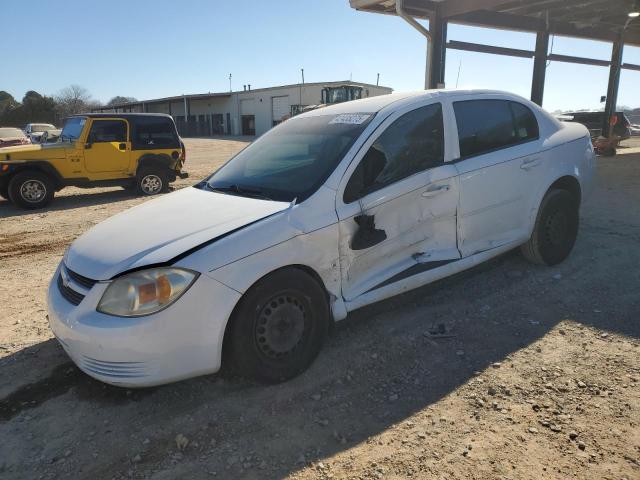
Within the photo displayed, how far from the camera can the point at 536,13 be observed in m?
12.3

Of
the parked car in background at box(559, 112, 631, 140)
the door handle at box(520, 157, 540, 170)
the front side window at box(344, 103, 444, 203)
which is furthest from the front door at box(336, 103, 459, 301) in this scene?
the parked car in background at box(559, 112, 631, 140)

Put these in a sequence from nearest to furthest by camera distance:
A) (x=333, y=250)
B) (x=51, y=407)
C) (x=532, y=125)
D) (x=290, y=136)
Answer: (x=51, y=407), (x=333, y=250), (x=290, y=136), (x=532, y=125)

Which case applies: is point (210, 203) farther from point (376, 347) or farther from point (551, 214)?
point (551, 214)

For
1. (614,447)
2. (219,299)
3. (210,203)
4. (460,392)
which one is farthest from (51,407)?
(614,447)

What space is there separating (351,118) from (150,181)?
27.8 ft

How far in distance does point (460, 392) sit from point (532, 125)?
2.82 m

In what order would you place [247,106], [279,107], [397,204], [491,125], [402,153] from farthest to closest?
[247,106]
[279,107]
[491,125]
[402,153]
[397,204]

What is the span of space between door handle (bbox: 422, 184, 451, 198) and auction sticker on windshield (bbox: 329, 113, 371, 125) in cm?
71

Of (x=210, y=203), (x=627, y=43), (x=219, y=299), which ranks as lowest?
(x=219, y=299)

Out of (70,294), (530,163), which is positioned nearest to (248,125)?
(530,163)

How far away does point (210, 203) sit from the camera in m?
3.29

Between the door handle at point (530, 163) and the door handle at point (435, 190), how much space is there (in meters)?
1.02

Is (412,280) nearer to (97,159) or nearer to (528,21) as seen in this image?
(97,159)

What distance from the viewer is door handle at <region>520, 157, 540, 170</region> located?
4.24 metres
